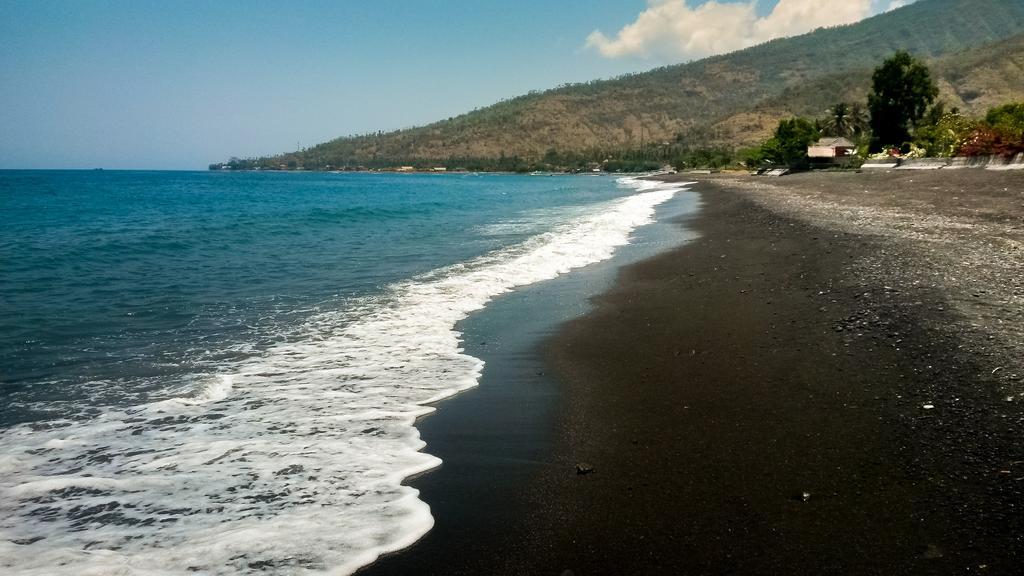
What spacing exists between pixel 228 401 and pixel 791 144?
7276 cm

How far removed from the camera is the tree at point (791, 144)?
67125 mm

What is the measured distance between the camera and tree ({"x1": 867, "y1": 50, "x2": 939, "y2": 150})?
56.3 m

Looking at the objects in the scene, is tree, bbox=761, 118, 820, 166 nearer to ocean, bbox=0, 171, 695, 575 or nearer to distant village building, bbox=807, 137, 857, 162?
distant village building, bbox=807, 137, 857, 162

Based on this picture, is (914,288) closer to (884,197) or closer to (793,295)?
(793,295)

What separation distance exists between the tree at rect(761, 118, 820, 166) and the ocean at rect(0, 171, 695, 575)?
2341 inches

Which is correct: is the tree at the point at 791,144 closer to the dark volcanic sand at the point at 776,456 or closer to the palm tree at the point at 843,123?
the palm tree at the point at 843,123

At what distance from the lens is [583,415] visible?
5.80 m

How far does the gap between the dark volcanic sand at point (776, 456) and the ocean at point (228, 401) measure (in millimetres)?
1072

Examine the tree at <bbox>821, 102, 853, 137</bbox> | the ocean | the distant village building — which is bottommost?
the ocean

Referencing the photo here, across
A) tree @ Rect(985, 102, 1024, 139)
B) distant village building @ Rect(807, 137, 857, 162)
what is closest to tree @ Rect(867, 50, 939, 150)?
distant village building @ Rect(807, 137, 857, 162)

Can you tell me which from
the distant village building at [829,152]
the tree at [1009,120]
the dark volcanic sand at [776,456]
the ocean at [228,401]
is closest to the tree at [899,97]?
the distant village building at [829,152]

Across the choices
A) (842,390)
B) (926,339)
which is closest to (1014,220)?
(926,339)

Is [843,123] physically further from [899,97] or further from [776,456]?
[776,456]

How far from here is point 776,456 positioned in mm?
4547
